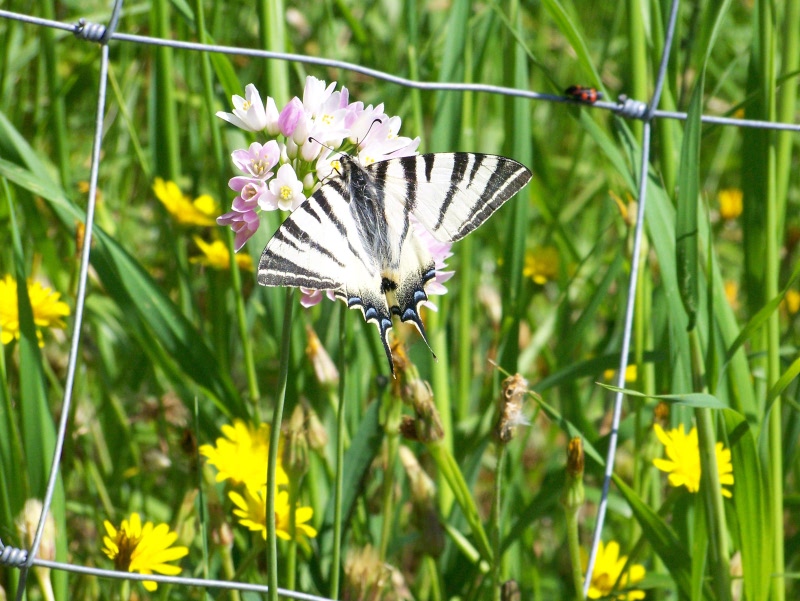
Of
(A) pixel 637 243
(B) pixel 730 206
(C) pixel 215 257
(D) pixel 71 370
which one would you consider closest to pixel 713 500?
(A) pixel 637 243

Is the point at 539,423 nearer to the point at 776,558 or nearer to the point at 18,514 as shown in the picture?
the point at 776,558

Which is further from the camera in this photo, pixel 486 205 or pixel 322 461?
pixel 322 461

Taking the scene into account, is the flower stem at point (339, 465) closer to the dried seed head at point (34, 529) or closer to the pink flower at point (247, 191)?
the pink flower at point (247, 191)

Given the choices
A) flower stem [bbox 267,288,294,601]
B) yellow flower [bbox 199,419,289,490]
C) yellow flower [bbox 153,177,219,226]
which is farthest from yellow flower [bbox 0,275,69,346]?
flower stem [bbox 267,288,294,601]

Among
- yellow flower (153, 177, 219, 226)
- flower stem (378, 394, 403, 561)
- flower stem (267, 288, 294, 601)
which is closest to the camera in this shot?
flower stem (267, 288, 294, 601)

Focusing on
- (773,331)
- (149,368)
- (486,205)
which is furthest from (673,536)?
(149,368)

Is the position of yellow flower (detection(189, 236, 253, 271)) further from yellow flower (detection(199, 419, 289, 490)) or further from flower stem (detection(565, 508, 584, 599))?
flower stem (detection(565, 508, 584, 599))
